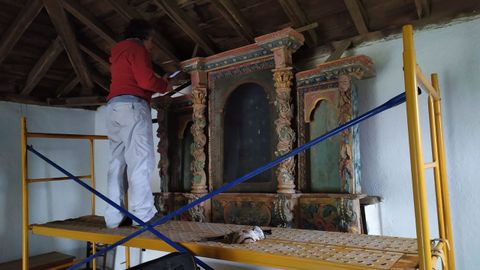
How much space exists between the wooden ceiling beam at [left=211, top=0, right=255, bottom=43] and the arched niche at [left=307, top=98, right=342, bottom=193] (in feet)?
3.05

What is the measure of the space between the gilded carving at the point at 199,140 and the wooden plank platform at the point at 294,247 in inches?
21.4

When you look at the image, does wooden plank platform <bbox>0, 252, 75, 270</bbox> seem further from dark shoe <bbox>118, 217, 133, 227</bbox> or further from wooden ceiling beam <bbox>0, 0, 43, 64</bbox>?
wooden ceiling beam <bbox>0, 0, 43, 64</bbox>

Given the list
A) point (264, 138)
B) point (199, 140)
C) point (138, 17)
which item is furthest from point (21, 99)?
point (264, 138)

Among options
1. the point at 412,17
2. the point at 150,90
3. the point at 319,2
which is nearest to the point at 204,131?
the point at 150,90

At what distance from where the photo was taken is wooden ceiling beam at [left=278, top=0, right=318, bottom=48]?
8.91 ft

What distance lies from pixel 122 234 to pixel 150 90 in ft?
3.29

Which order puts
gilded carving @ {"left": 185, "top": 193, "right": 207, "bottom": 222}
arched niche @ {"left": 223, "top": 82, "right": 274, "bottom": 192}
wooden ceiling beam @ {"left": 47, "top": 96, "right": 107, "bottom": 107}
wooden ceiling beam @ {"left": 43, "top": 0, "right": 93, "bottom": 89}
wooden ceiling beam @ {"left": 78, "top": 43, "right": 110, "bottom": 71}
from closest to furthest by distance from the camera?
1. arched niche @ {"left": 223, "top": 82, "right": 274, "bottom": 192}
2. gilded carving @ {"left": 185, "top": 193, "right": 207, "bottom": 222}
3. wooden ceiling beam @ {"left": 43, "top": 0, "right": 93, "bottom": 89}
4. wooden ceiling beam @ {"left": 78, "top": 43, "right": 110, "bottom": 71}
5. wooden ceiling beam @ {"left": 47, "top": 96, "right": 107, "bottom": 107}

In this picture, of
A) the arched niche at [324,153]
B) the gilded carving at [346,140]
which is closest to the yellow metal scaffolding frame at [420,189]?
the gilded carving at [346,140]

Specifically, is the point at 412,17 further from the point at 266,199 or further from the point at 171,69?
the point at 171,69

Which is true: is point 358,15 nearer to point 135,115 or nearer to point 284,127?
point 284,127

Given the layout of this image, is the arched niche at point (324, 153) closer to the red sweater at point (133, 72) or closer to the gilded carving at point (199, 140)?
the gilded carving at point (199, 140)

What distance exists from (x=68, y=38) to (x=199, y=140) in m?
1.73

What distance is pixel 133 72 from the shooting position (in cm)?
256

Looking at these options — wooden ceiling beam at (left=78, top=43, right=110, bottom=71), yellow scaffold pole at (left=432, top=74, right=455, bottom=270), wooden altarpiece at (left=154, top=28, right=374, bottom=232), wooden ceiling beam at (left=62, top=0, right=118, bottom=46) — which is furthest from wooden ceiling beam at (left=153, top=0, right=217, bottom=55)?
yellow scaffold pole at (left=432, top=74, right=455, bottom=270)
